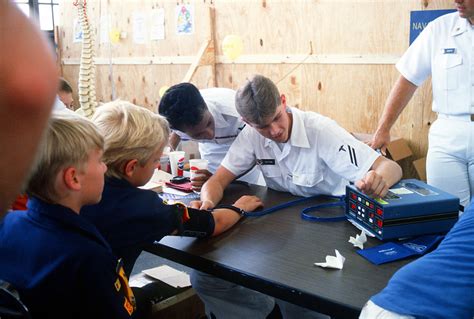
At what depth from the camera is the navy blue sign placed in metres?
3.22

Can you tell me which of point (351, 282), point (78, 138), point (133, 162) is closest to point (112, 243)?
point (133, 162)

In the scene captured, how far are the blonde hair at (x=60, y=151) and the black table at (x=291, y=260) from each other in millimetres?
499

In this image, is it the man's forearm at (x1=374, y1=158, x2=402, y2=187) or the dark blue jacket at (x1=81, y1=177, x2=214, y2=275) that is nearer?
the dark blue jacket at (x1=81, y1=177, x2=214, y2=275)

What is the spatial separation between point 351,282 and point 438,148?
1.55 metres

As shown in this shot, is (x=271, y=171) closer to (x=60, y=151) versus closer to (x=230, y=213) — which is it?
(x=230, y=213)

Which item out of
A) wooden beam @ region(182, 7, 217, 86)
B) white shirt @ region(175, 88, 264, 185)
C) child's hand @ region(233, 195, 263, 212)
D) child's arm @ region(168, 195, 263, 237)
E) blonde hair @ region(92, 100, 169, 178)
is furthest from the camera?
wooden beam @ region(182, 7, 217, 86)

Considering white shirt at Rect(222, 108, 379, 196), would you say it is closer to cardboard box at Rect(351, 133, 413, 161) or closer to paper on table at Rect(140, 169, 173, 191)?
paper on table at Rect(140, 169, 173, 191)

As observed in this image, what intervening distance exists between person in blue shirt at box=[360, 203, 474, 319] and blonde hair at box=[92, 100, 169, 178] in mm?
841

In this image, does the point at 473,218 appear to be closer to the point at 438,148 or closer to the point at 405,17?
the point at 438,148

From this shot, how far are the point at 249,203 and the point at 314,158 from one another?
363 mm

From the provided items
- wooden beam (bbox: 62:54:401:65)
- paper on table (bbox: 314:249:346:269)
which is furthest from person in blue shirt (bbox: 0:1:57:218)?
wooden beam (bbox: 62:54:401:65)

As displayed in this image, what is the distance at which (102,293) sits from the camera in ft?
3.70

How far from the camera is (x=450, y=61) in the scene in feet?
8.17

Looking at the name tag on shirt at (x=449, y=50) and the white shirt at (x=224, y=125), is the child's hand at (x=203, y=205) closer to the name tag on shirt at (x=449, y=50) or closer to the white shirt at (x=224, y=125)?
the white shirt at (x=224, y=125)
